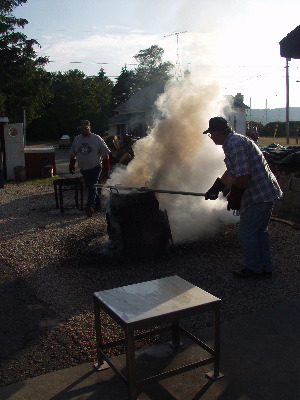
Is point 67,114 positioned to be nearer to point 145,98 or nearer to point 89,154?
point 145,98

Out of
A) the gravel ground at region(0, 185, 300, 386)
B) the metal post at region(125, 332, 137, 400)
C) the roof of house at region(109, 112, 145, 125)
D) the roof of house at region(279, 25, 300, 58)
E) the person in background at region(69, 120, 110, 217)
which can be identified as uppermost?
the roof of house at region(109, 112, 145, 125)

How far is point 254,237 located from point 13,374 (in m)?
2.71

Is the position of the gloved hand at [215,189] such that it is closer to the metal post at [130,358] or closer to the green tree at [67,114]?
the metal post at [130,358]

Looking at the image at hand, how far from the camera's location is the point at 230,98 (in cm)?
686

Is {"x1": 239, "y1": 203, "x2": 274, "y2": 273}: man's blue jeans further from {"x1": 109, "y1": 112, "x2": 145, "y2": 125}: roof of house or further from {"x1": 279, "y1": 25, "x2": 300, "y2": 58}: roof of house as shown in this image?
{"x1": 109, "y1": 112, "x2": 145, "y2": 125}: roof of house

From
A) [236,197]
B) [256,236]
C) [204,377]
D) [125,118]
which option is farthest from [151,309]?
[125,118]

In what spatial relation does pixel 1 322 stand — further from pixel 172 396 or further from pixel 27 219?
pixel 27 219

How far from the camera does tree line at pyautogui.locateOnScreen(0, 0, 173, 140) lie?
29.3 metres

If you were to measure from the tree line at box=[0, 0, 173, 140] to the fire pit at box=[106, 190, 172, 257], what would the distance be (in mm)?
4828

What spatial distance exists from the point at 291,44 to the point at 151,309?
476 centimetres

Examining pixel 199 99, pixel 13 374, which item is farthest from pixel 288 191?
pixel 13 374

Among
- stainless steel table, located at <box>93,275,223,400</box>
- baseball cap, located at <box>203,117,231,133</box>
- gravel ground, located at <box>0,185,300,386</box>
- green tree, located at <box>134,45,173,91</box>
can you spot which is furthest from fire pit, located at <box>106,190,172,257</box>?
green tree, located at <box>134,45,173,91</box>

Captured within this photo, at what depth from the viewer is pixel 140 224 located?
536cm

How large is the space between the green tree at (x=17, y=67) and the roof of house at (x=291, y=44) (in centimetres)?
2468
